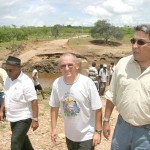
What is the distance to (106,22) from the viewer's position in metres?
45.7

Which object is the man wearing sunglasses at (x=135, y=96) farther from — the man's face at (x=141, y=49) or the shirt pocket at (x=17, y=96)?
the shirt pocket at (x=17, y=96)

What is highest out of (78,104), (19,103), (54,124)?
(78,104)

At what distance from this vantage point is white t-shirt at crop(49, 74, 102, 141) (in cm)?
368

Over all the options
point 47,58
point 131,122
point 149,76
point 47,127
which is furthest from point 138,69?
point 47,58

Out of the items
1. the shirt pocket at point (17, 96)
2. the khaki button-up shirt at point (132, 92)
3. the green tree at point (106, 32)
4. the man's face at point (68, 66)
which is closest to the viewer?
the khaki button-up shirt at point (132, 92)

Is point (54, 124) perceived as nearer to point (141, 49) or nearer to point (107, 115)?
point (107, 115)

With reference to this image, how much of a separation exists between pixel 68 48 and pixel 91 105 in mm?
32724

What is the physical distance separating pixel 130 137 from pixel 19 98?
72.8 inches

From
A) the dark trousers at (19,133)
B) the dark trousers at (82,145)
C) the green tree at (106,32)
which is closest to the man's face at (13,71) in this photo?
the dark trousers at (19,133)

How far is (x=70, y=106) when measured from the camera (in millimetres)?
3678

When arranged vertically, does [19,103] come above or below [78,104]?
below

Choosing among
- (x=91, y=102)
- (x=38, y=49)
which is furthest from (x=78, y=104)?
(x=38, y=49)

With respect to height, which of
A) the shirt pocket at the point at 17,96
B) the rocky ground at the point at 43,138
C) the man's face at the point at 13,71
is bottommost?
the rocky ground at the point at 43,138

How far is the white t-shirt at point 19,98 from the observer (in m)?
4.54
